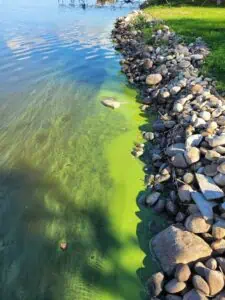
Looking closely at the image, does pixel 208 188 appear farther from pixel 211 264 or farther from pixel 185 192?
pixel 211 264

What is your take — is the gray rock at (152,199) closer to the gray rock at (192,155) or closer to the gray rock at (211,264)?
the gray rock at (192,155)

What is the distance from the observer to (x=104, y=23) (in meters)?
24.0

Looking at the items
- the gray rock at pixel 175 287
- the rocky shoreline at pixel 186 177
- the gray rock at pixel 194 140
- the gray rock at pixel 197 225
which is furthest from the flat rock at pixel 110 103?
the gray rock at pixel 175 287

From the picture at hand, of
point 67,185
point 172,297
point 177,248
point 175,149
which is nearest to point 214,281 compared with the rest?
point 172,297

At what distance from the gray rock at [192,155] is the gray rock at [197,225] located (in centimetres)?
140

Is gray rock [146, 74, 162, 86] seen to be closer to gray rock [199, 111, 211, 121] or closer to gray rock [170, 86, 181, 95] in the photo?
gray rock [170, 86, 181, 95]

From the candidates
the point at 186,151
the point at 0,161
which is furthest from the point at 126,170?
the point at 0,161

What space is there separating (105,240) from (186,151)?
2334 mm

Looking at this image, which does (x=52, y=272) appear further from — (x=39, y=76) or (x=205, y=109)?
(x=39, y=76)

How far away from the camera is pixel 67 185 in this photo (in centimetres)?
624

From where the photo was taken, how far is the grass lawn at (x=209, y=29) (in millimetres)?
10305

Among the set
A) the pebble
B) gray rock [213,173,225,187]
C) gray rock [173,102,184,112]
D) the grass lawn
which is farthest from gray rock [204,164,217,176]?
the grass lawn

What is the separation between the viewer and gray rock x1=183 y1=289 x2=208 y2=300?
3.90 m

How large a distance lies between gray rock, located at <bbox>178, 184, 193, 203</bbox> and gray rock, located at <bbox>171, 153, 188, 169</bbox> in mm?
643
